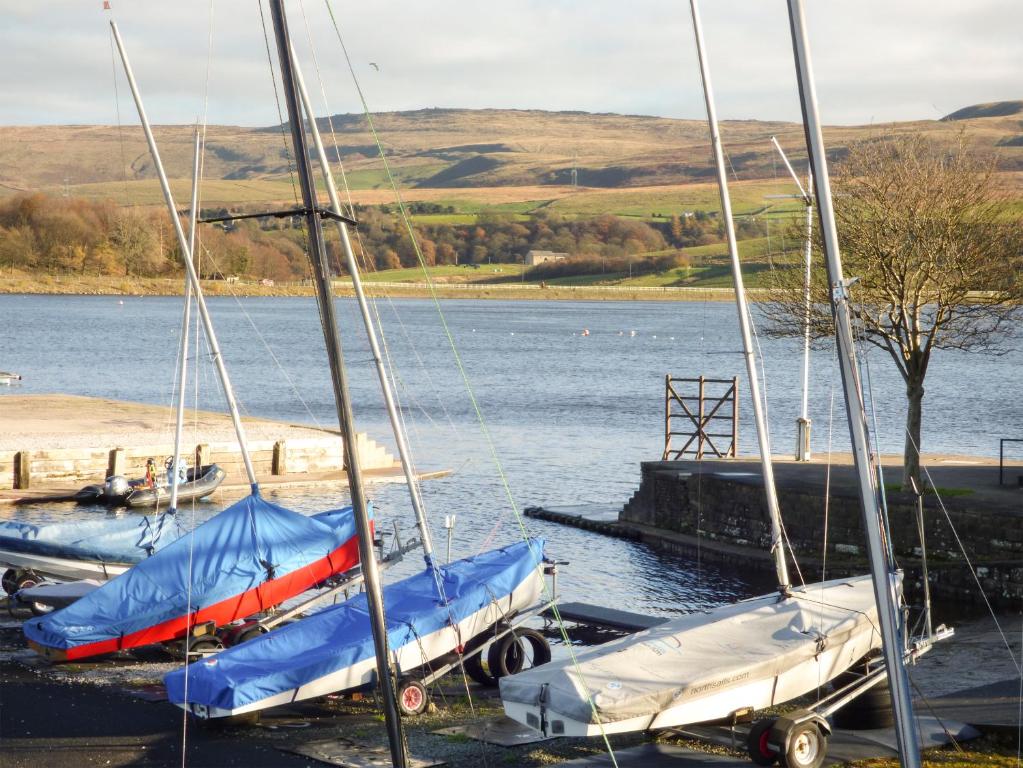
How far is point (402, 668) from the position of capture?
16312 mm

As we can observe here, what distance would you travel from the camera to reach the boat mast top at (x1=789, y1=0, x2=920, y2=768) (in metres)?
10.7

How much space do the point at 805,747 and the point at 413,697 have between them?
4.95 meters

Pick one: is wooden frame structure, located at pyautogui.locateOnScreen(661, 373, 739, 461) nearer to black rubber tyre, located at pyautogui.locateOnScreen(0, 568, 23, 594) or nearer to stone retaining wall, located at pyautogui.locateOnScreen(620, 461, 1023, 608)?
stone retaining wall, located at pyautogui.locateOnScreen(620, 461, 1023, 608)

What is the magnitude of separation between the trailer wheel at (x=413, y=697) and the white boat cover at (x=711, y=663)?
2464 mm

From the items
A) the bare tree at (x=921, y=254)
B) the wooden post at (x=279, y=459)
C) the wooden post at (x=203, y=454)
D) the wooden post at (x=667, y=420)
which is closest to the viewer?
the bare tree at (x=921, y=254)

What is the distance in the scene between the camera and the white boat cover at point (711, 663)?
1282 centimetres

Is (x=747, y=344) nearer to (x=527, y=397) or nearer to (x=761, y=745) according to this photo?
(x=761, y=745)

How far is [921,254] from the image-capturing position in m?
27.3

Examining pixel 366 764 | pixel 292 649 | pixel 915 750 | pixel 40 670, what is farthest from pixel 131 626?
pixel 915 750

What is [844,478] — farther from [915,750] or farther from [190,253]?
[915,750]

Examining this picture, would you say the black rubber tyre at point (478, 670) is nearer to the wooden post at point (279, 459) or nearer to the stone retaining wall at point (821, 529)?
the stone retaining wall at point (821, 529)

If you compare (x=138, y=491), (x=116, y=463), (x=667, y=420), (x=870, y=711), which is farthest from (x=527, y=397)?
(x=870, y=711)

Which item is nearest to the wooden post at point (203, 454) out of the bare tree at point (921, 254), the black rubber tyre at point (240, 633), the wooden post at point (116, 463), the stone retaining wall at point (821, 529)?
the wooden post at point (116, 463)

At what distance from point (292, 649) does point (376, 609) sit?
5756 mm
